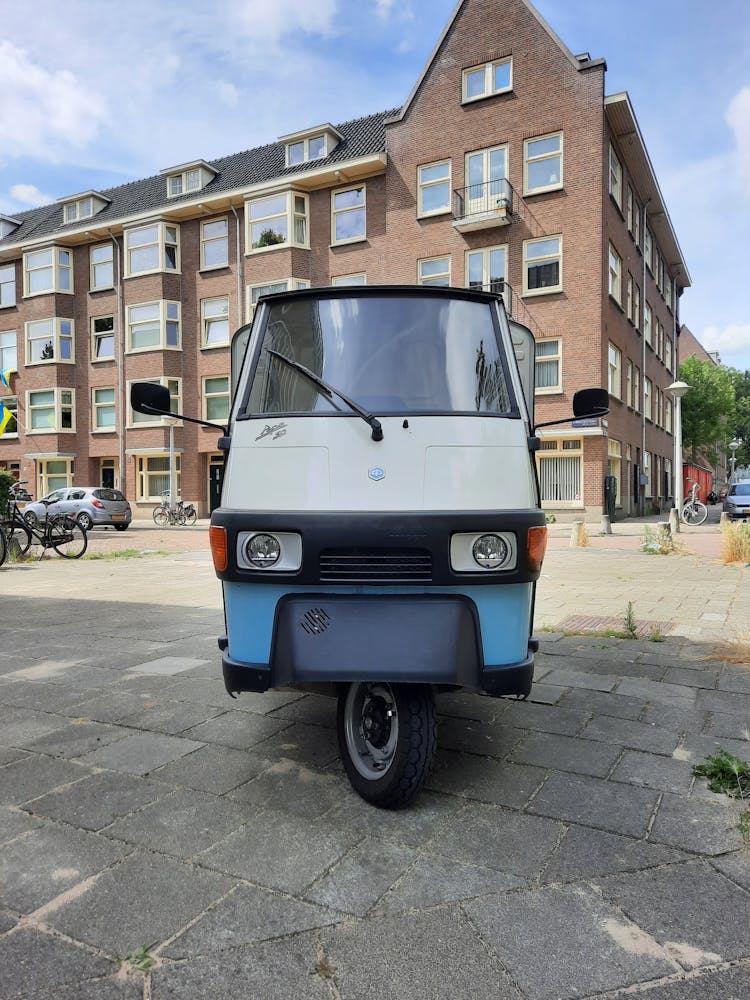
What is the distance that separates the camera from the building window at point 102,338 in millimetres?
30703

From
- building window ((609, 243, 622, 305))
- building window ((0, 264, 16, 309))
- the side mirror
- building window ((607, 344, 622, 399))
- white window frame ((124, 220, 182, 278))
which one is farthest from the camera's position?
building window ((0, 264, 16, 309))

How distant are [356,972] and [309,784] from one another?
1.12 meters

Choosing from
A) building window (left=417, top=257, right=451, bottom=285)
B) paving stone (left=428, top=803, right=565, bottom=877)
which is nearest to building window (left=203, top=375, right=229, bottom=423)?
building window (left=417, top=257, right=451, bottom=285)

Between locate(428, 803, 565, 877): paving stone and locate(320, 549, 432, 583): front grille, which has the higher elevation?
locate(320, 549, 432, 583): front grille

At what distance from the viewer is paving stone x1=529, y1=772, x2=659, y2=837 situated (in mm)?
2596

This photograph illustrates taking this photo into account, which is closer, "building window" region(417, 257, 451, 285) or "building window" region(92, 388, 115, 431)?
"building window" region(417, 257, 451, 285)

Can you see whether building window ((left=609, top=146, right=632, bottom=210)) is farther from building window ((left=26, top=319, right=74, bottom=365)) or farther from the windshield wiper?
the windshield wiper

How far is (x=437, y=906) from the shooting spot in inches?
81.8

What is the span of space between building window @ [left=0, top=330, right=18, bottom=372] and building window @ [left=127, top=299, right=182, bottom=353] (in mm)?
6893

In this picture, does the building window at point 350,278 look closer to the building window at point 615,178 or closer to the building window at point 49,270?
the building window at point 615,178

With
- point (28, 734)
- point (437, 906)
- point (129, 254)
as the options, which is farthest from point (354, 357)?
point (129, 254)

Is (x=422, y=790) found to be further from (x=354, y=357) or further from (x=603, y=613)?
(x=603, y=613)

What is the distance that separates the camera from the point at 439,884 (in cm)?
219

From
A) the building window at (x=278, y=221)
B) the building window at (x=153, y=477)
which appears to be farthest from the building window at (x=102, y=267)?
the building window at (x=153, y=477)
